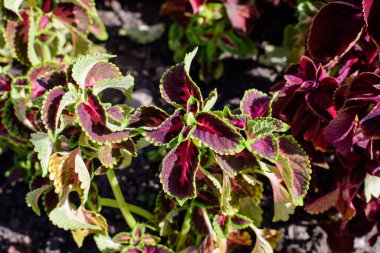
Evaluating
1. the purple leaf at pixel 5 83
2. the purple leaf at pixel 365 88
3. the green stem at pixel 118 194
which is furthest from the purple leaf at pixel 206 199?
the purple leaf at pixel 5 83

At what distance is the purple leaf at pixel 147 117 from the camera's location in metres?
1.30

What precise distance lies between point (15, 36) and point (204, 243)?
836 mm

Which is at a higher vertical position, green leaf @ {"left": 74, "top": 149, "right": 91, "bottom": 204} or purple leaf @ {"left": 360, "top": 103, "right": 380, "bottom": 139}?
purple leaf @ {"left": 360, "top": 103, "right": 380, "bottom": 139}

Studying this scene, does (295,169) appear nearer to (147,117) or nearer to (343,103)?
(343,103)

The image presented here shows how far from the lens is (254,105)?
1354 mm

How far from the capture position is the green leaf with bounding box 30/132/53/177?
4.20 feet

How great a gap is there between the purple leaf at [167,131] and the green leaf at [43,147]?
0.79 feet

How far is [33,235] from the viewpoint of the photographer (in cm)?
187

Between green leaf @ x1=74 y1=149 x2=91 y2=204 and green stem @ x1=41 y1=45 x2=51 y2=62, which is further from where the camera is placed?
green stem @ x1=41 y1=45 x2=51 y2=62

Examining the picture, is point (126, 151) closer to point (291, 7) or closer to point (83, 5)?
point (83, 5)

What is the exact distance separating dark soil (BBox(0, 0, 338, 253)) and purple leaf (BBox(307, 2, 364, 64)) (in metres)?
0.68

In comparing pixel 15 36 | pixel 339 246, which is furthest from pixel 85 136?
pixel 339 246

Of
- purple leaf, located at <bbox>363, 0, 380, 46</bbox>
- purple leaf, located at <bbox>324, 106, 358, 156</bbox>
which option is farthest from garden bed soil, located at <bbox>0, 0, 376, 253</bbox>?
purple leaf, located at <bbox>363, 0, 380, 46</bbox>

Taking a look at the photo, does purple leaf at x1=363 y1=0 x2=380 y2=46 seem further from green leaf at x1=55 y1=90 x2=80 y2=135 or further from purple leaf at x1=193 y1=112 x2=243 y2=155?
green leaf at x1=55 y1=90 x2=80 y2=135
